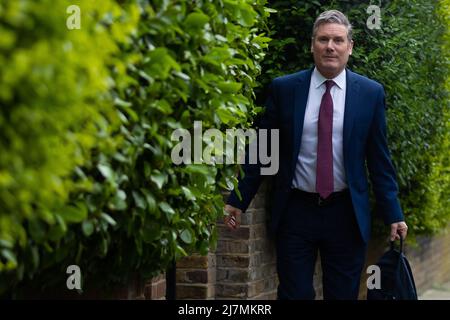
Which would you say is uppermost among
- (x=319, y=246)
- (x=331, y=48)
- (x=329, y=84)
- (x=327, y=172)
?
(x=331, y=48)

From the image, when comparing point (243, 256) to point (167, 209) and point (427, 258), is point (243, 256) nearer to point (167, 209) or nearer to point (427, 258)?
point (167, 209)

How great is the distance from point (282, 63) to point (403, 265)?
1934 millimetres

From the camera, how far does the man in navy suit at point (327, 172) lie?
498 cm

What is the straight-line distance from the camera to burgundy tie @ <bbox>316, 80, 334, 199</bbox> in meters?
4.95

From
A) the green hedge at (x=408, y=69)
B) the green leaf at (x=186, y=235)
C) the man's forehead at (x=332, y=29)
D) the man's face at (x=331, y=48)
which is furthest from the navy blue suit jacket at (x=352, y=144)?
the green leaf at (x=186, y=235)

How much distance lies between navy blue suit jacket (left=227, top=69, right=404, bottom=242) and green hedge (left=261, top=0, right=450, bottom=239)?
2.73ft

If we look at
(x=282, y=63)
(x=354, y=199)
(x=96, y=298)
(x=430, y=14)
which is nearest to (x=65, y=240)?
(x=96, y=298)

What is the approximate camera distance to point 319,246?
5102 mm

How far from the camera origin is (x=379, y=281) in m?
5.01

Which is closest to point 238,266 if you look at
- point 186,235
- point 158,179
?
point 186,235

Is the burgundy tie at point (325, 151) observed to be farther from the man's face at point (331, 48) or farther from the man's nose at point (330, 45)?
the man's nose at point (330, 45)

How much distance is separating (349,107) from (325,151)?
292 mm

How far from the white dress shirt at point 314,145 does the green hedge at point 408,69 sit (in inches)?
36.2

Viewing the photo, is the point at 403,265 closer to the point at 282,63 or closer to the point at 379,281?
the point at 379,281
